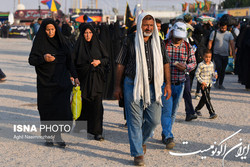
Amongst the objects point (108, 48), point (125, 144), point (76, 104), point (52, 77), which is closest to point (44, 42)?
point (52, 77)

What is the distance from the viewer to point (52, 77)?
568 cm

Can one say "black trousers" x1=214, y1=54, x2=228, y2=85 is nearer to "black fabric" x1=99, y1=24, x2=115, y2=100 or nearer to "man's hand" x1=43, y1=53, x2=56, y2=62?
"black fabric" x1=99, y1=24, x2=115, y2=100

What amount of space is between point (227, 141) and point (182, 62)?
4.28 ft

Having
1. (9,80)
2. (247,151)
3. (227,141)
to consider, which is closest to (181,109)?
(227,141)

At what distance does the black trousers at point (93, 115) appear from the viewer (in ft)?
19.6

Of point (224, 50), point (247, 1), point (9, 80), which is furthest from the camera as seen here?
point (247, 1)

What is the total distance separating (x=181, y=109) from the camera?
830cm

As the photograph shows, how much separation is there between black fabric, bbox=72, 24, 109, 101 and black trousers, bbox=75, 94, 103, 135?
0.10 m

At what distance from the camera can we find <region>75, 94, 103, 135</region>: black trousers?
597 centimetres

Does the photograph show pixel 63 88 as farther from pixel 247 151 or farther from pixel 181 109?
pixel 181 109

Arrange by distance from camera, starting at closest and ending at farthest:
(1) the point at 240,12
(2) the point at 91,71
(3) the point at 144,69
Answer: (3) the point at 144,69, (2) the point at 91,71, (1) the point at 240,12

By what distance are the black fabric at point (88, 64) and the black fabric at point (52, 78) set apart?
30 cm

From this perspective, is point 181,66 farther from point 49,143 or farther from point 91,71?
point 49,143

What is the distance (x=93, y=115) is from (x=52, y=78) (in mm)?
848
